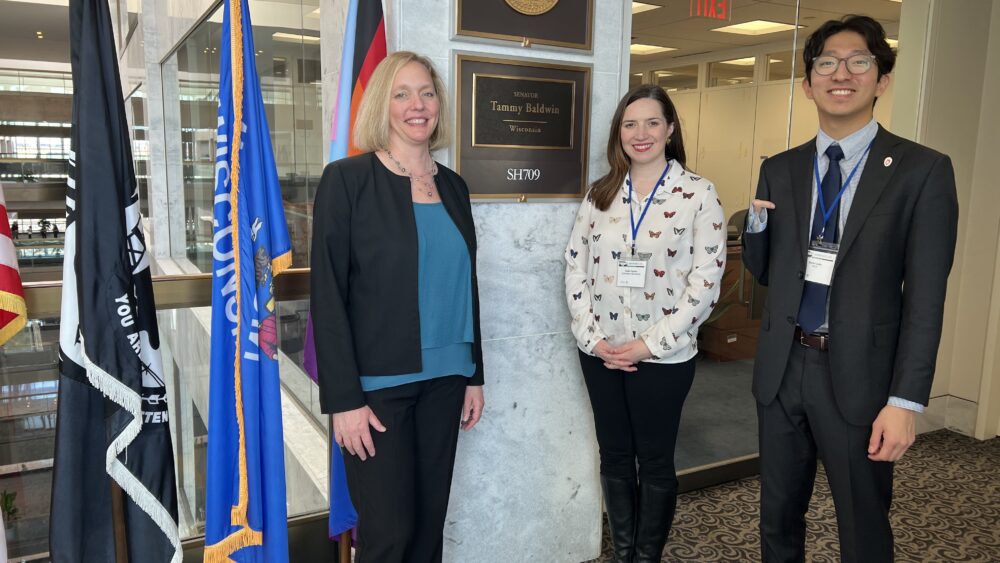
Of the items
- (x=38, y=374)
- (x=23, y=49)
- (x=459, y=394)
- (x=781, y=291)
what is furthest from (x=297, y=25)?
(x=781, y=291)

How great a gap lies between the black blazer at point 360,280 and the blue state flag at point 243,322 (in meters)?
0.29

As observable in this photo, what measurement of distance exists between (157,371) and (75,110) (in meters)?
0.74

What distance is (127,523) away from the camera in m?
2.07

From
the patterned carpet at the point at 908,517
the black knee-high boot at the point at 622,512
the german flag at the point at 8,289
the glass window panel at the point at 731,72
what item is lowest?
the patterned carpet at the point at 908,517

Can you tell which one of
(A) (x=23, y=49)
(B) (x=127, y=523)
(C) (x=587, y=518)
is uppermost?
(A) (x=23, y=49)

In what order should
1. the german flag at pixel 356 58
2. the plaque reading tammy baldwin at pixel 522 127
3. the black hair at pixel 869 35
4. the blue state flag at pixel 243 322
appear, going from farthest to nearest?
1. the plaque reading tammy baldwin at pixel 522 127
2. the german flag at pixel 356 58
3. the blue state flag at pixel 243 322
4. the black hair at pixel 869 35

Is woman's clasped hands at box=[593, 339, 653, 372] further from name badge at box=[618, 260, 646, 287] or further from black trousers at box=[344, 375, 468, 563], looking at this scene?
black trousers at box=[344, 375, 468, 563]

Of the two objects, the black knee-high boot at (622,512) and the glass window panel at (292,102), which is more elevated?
the glass window panel at (292,102)

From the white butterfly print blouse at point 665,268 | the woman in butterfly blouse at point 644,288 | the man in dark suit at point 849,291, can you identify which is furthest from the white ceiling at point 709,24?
the man in dark suit at point 849,291

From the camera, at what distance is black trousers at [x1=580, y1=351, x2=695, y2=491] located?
2381 millimetres

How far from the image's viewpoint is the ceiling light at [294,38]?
10.2ft

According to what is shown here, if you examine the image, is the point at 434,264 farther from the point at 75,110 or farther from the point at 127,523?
the point at 127,523

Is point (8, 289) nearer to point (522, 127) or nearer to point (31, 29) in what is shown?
point (522, 127)

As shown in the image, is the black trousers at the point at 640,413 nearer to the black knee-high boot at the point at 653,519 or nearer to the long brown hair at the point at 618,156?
the black knee-high boot at the point at 653,519
